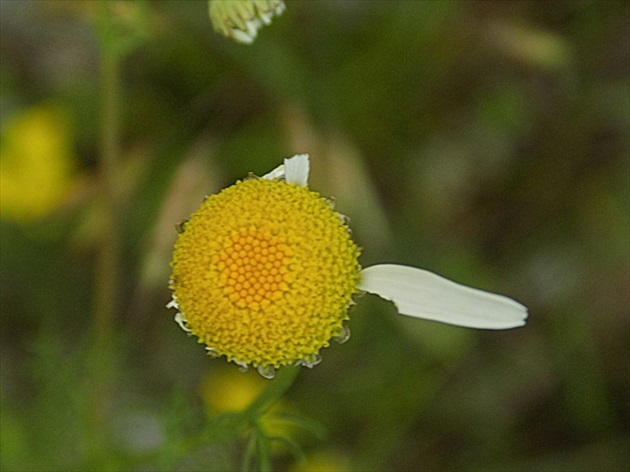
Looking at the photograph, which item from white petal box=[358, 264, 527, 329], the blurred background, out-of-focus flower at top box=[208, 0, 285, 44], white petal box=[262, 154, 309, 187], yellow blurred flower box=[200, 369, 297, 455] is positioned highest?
out-of-focus flower at top box=[208, 0, 285, 44]

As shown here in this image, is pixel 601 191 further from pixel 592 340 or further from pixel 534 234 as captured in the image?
pixel 592 340

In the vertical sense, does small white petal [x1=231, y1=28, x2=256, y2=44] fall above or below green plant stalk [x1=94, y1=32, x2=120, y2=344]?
above

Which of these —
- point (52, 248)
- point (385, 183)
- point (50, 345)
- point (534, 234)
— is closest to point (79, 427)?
point (50, 345)

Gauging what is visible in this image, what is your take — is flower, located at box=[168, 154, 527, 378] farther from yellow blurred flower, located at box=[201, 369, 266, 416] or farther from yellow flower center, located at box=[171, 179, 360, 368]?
yellow blurred flower, located at box=[201, 369, 266, 416]

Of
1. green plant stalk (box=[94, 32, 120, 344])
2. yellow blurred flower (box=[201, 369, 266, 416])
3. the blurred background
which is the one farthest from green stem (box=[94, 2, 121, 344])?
yellow blurred flower (box=[201, 369, 266, 416])

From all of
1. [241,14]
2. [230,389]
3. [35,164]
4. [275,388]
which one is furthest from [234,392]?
[241,14]

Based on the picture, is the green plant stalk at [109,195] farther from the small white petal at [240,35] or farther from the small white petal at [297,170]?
the small white petal at [297,170]

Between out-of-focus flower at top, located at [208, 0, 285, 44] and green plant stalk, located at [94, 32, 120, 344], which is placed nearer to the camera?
out-of-focus flower at top, located at [208, 0, 285, 44]
